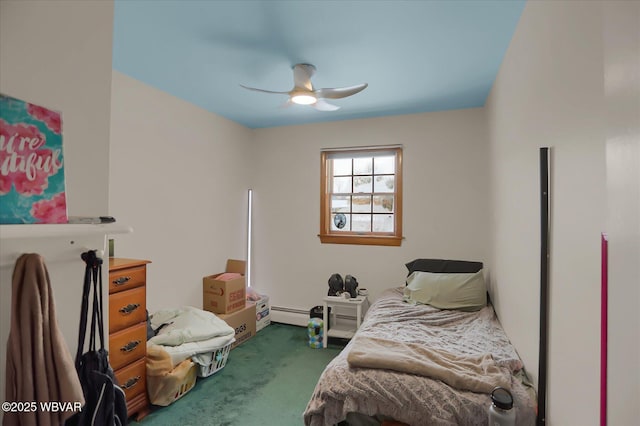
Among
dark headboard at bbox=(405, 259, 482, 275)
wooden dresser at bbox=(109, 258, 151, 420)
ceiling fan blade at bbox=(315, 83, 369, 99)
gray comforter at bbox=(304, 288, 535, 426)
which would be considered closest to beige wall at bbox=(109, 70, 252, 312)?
wooden dresser at bbox=(109, 258, 151, 420)

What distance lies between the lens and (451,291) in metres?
2.87

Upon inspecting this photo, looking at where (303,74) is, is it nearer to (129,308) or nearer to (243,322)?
(129,308)

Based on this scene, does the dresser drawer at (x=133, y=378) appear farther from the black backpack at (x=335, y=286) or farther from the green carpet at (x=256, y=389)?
the black backpack at (x=335, y=286)

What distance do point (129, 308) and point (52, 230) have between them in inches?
66.5

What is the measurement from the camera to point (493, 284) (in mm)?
2943

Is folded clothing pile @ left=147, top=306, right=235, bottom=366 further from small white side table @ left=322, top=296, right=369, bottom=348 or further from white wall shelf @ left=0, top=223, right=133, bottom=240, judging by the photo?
white wall shelf @ left=0, top=223, right=133, bottom=240

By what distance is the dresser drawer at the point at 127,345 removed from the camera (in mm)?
2064

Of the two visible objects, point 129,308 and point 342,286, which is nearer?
point 129,308

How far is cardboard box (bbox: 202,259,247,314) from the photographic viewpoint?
11.2 feet

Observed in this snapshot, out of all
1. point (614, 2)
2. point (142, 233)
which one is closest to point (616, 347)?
point (614, 2)

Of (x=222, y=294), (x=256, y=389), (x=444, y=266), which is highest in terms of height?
(x=444, y=266)

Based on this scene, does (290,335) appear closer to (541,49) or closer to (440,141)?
(440,141)

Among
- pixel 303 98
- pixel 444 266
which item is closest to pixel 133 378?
pixel 303 98

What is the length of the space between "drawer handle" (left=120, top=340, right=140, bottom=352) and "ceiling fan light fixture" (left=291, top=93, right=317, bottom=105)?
220 cm
